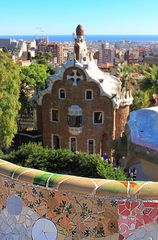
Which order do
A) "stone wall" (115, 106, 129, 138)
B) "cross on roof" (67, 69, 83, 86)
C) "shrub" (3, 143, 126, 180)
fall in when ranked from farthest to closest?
1. "stone wall" (115, 106, 129, 138)
2. "cross on roof" (67, 69, 83, 86)
3. "shrub" (3, 143, 126, 180)

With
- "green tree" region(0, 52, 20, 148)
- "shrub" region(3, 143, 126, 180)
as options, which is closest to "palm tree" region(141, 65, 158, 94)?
"green tree" region(0, 52, 20, 148)

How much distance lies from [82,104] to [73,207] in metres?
20.4

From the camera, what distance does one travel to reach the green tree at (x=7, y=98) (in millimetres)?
22984

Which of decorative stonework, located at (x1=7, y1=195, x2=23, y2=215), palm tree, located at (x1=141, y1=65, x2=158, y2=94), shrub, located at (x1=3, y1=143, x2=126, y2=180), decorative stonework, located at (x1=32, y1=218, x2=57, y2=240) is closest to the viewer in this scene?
decorative stonework, located at (x1=32, y1=218, x2=57, y2=240)

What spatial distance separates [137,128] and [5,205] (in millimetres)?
7459

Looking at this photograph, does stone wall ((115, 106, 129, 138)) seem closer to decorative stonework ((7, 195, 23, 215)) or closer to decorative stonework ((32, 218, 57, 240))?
decorative stonework ((7, 195, 23, 215))

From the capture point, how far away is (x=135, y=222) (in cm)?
579

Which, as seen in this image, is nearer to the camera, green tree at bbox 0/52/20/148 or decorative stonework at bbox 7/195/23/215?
decorative stonework at bbox 7/195/23/215

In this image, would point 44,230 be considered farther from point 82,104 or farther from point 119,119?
point 119,119

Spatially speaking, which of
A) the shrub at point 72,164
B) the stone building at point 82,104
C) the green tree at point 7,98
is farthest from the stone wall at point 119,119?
the shrub at point 72,164

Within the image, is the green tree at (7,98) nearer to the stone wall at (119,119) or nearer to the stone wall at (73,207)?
the stone wall at (119,119)

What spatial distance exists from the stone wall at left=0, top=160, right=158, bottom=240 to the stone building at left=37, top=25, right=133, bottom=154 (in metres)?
19.5

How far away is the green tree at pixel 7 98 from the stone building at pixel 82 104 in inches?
129

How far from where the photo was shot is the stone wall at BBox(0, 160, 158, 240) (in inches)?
226
